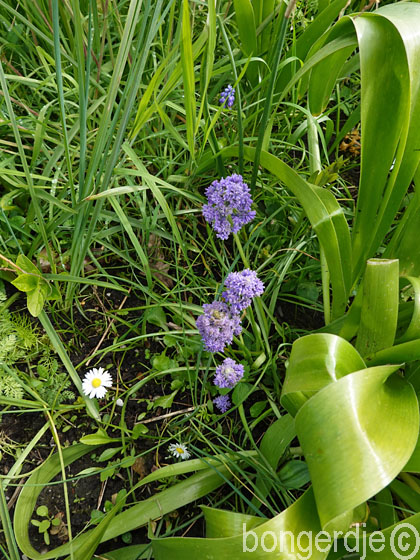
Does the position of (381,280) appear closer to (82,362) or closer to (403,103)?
(403,103)

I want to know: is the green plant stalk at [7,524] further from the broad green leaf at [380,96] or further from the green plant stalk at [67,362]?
the broad green leaf at [380,96]

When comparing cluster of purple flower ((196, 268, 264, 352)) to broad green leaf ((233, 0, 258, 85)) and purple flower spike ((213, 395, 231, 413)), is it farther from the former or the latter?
broad green leaf ((233, 0, 258, 85))

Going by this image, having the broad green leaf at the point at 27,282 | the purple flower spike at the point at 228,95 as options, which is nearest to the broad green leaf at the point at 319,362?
the broad green leaf at the point at 27,282

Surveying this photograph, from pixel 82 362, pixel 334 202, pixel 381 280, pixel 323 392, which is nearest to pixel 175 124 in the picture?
pixel 334 202

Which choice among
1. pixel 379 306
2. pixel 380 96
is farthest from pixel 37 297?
pixel 380 96

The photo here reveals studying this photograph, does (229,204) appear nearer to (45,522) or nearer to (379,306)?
(379,306)

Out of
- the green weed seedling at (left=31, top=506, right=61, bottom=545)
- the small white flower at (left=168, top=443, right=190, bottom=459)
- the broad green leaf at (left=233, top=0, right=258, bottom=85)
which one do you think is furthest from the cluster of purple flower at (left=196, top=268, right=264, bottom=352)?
the broad green leaf at (left=233, top=0, right=258, bottom=85)
